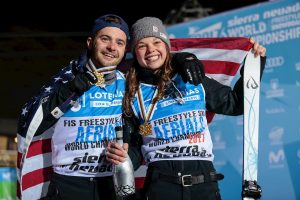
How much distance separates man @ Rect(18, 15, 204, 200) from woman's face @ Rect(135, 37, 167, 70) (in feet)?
0.42

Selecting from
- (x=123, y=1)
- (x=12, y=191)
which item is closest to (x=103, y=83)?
(x=12, y=191)

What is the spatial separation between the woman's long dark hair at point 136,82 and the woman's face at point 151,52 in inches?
1.5

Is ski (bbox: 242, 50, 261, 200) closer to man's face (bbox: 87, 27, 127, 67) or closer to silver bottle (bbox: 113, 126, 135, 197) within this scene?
silver bottle (bbox: 113, 126, 135, 197)

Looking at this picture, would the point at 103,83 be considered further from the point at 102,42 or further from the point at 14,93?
the point at 14,93

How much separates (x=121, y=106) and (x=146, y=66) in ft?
0.93

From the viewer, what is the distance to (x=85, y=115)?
299 cm

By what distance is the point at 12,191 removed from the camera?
4.56 meters

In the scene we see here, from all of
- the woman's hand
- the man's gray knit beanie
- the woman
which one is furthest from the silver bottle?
the woman's hand

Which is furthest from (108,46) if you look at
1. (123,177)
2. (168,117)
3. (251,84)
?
(251,84)

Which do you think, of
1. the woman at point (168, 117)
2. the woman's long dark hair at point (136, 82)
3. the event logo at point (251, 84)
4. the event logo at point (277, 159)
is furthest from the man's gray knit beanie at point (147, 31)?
the event logo at point (277, 159)

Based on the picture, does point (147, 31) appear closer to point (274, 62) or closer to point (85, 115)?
point (85, 115)

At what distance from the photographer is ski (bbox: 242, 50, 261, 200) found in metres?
3.00

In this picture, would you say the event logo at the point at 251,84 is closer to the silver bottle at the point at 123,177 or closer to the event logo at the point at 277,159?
the silver bottle at the point at 123,177

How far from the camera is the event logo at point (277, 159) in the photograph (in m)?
5.48
